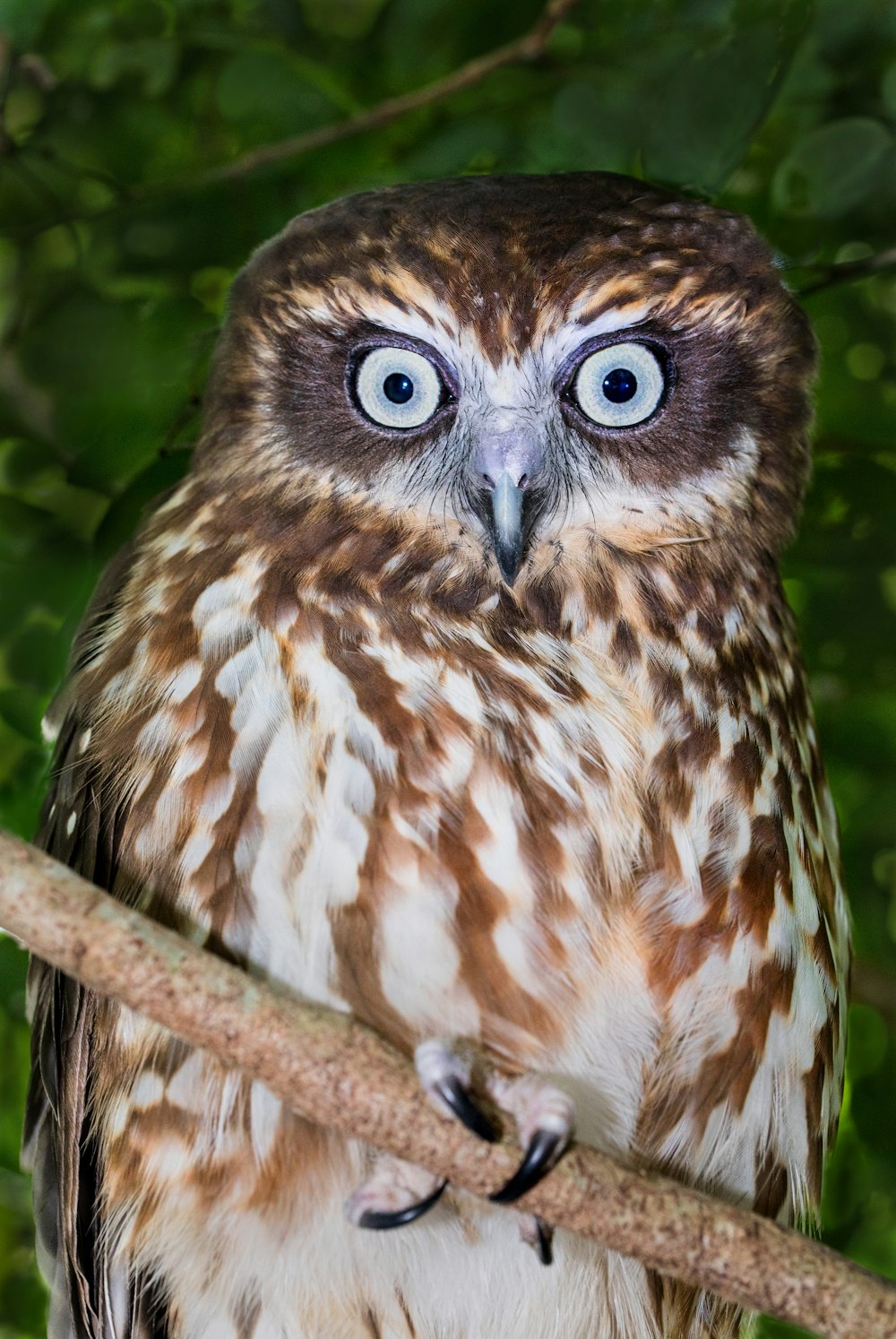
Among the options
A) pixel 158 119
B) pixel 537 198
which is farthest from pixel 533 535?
pixel 158 119

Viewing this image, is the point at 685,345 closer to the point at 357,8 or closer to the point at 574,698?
the point at 574,698

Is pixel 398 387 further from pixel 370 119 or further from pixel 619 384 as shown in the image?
pixel 370 119

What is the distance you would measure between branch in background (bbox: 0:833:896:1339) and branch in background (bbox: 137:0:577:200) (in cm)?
126

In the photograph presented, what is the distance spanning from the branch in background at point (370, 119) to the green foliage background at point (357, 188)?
2 cm

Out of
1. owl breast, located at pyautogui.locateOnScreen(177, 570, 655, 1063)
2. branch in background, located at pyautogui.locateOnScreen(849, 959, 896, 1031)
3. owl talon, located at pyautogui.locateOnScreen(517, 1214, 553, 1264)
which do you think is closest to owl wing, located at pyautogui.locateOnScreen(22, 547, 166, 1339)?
owl breast, located at pyautogui.locateOnScreen(177, 570, 655, 1063)

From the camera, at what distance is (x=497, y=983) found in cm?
169

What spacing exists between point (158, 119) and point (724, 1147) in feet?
5.77

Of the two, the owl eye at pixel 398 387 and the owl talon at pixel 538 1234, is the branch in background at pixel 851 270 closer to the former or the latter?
the owl eye at pixel 398 387

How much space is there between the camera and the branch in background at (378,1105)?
1.23 m

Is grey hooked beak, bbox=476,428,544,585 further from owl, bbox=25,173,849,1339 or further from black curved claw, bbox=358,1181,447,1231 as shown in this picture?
black curved claw, bbox=358,1181,447,1231

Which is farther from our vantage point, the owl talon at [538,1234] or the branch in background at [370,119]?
the branch in background at [370,119]

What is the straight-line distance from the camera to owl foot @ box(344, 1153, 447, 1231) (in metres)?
1.55

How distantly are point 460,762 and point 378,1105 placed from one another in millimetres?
521

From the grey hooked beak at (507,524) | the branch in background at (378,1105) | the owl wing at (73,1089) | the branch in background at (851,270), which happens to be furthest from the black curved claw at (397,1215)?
the branch in background at (851,270)
